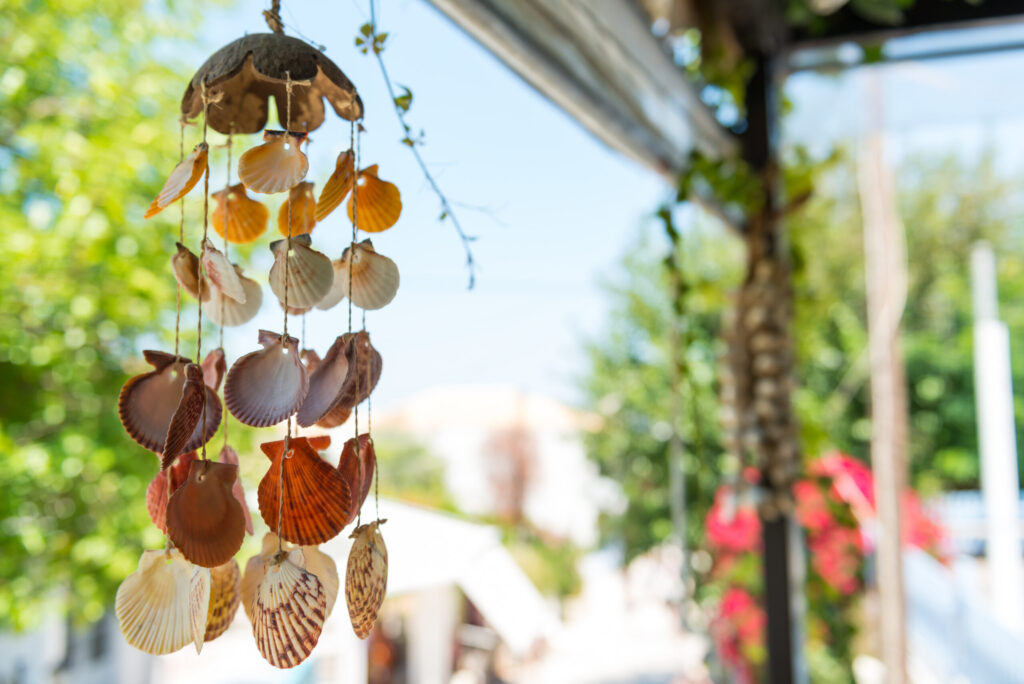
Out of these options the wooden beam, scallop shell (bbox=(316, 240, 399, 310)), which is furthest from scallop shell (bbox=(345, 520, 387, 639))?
the wooden beam

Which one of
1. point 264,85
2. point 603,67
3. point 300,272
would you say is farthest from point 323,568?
→ point 603,67

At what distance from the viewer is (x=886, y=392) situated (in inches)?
75.3

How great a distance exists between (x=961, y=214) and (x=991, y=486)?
1932 millimetres

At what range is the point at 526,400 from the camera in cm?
310

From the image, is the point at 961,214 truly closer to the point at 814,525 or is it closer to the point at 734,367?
the point at 814,525

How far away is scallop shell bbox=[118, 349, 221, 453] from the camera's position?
0.33 metres

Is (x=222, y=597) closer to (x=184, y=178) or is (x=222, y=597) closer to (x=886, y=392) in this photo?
(x=184, y=178)

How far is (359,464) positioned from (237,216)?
0.19 m

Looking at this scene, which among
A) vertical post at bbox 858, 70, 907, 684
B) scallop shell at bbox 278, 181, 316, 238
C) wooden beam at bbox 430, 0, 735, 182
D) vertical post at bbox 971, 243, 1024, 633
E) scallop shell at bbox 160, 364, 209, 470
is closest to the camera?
scallop shell at bbox 160, 364, 209, 470

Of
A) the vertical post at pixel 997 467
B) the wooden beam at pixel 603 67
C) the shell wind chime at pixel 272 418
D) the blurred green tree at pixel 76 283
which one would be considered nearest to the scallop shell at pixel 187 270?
the shell wind chime at pixel 272 418

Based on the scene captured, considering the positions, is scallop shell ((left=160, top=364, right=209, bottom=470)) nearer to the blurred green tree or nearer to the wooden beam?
the wooden beam

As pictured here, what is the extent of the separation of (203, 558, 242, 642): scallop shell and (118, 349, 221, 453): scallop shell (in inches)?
2.9

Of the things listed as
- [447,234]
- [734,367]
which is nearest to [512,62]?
A: [447,234]

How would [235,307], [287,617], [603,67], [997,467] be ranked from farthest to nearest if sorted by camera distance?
[997,467] → [603,67] → [235,307] → [287,617]
